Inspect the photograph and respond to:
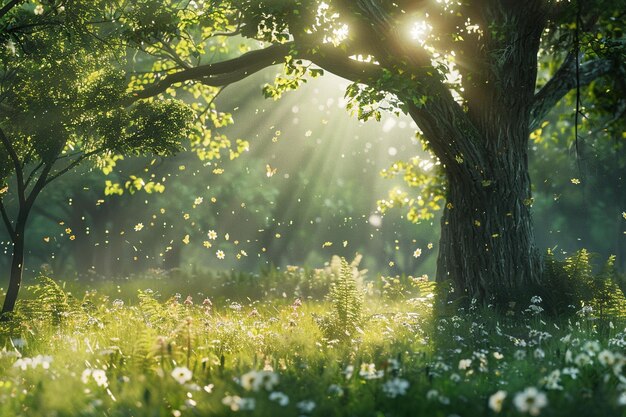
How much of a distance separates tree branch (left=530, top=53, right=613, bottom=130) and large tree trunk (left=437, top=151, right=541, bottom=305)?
94 centimetres

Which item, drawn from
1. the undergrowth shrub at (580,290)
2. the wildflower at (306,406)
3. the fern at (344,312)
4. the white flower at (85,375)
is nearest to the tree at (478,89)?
the undergrowth shrub at (580,290)

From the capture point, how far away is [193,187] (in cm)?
3234

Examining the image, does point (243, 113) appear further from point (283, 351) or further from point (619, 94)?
point (283, 351)

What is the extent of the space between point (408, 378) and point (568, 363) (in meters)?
1.43

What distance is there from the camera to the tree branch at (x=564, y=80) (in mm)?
11141

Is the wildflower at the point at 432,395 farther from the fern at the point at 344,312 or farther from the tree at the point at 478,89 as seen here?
the tree at the point at 478,89

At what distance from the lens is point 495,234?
37.7 feet

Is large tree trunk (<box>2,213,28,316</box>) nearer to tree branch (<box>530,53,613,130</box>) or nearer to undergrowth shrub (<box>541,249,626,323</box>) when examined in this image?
undergrowth shrub (<box>541,249,626,323</box>)

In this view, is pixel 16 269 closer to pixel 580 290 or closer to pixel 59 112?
pixel 59 112

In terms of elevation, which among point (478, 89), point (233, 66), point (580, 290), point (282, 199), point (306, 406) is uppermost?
point (282, 199)

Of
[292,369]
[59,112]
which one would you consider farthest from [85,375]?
[59,112]

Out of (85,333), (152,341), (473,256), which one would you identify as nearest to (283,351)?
(152,341)

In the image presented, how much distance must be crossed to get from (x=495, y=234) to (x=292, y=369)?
23.5ft

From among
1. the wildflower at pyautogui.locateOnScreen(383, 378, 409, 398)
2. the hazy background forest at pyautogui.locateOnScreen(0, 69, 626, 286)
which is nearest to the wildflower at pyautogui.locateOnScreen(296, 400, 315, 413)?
the wildflower at pyautogui.locateOnScreen(383, 378, 409, 398)
